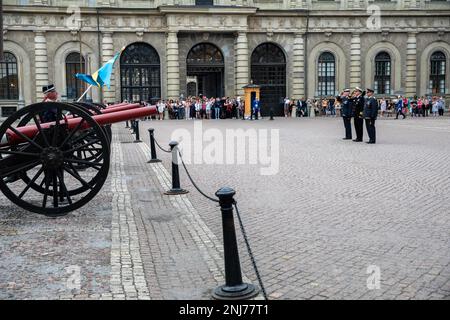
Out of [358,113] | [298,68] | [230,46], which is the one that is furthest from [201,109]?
[358,113]

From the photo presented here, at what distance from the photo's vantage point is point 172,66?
3816cm

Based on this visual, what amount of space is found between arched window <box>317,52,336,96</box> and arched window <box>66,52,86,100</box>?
17.2 metres

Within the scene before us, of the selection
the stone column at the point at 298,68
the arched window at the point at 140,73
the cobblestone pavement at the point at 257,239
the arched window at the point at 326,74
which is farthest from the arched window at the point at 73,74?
the cobblestone pavement at the point at 257,239

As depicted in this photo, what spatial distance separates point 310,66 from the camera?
40250 millimetres

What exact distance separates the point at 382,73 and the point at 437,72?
433 centimetres

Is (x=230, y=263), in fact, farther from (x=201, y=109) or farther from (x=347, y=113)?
(x=201, y=109)

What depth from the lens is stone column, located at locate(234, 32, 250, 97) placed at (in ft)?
126

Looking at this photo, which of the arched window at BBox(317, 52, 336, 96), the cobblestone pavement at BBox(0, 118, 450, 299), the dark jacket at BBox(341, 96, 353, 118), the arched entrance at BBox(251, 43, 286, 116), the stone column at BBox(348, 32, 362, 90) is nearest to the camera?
the cobblestone pavement at BBox(0, 118, 450, 299)

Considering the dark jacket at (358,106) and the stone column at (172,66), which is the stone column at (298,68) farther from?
the dark jacket at (358,106)

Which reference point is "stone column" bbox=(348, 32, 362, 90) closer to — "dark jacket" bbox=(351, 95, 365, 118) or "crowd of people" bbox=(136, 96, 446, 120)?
"crowd of people" bbox=(136, 96, 446, 120)

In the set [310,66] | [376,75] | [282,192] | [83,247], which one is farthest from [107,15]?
[83,247]

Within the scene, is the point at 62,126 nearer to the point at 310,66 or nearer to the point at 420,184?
the point at 420,184

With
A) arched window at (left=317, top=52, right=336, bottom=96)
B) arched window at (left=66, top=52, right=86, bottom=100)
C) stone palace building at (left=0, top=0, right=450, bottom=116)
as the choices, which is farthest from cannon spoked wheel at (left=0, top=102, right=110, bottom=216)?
arched window at (left=317, top=52, right=336, bottom=96)

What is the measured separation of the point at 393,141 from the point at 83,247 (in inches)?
565
